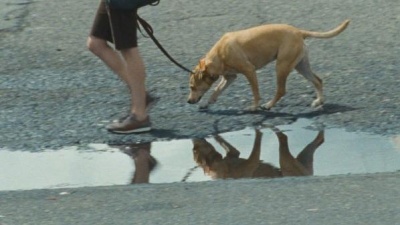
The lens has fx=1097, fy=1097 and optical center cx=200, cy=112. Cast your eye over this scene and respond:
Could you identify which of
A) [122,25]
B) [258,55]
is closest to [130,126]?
[122,25]

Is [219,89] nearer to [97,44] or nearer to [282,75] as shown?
[282,75]

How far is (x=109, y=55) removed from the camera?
24.8ft

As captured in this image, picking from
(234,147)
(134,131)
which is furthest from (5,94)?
(234,147)

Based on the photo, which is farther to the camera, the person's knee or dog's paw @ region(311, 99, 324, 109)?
dog's paw @ region(311, 99, 324, 109)

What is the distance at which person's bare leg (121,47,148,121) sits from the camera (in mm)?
7383

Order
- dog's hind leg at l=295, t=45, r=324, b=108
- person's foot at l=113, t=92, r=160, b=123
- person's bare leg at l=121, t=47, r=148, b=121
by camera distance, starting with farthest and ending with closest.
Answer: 1. dog's hind leg at l=295, t=45, r=324, b=108
2. person's foot at l=113, t=92, r=160, b=123
3. person's bare leg at l=121, t=47, r=148, b=121

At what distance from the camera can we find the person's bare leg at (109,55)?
7.55 m

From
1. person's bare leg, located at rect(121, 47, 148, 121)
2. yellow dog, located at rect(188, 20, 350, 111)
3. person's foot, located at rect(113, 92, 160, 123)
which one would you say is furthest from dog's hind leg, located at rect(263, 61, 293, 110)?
person's bare leg, located at rect(121, 47, 148, 121)

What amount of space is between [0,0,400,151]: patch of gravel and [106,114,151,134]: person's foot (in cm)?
6

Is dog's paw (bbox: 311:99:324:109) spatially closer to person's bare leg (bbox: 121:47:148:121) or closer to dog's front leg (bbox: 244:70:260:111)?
dog's front leg (bbox: 244:70:260:111)

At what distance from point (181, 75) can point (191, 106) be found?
804 mm

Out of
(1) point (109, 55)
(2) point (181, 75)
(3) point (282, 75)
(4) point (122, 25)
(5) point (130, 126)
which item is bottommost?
(2) point (181, 75)

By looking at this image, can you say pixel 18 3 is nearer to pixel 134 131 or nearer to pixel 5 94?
pixel 5 94

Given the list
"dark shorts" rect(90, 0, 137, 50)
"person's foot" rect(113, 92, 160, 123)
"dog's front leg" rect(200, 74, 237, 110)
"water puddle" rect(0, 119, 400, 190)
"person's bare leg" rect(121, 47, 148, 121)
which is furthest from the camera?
"dog's front leg" rect(200, 74, 237, 110)
